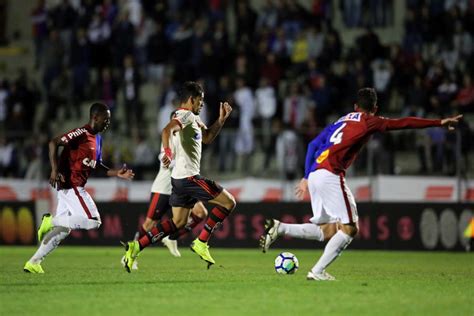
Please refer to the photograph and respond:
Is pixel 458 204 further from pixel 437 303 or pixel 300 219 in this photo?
pixel 437 303

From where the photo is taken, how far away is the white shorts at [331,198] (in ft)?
41.1

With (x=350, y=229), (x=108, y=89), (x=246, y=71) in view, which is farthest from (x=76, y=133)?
(x=108, y=89)

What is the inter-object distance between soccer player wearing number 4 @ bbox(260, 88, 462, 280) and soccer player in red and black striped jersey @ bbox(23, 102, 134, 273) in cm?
249

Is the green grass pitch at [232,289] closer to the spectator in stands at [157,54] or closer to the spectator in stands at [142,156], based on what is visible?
the spectator in stands at [142,156]

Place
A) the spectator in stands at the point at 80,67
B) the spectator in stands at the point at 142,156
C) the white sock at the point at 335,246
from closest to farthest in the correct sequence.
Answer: the white sock at the point at 335,246, the spectator in stands at the point at 142,156, the spectator in stands at the point at 80,67

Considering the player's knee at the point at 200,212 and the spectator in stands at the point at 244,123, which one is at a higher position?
Result: the spectator in stands at the point at 244,123

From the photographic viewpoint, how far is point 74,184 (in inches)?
551

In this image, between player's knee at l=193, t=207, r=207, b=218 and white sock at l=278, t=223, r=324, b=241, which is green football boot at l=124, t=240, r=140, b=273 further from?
player's knee at l=193, t=207, r=207, b=218

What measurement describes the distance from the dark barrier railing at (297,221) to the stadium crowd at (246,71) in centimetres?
82

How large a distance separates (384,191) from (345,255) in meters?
2.16

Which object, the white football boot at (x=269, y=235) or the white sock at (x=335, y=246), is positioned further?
the white football boot at (x=269, y=235)

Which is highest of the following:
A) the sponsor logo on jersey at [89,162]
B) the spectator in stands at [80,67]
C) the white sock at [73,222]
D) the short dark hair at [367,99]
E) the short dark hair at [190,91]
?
the spectator in stands at [80,67]

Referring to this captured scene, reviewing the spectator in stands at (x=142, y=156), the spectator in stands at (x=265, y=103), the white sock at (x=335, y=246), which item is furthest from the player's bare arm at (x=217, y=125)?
the spectator in stands at (x=265, y=103)

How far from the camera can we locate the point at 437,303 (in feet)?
33.9
